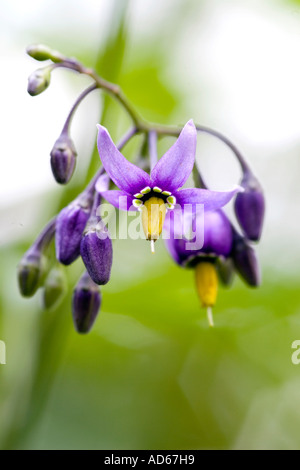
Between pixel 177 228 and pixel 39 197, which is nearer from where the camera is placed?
pixel 177 228

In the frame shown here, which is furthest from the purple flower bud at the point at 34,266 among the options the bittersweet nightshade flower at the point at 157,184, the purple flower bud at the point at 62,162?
the bittersweet nightshade flower at the point at 157,184

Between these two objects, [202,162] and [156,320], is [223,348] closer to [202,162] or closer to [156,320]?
[156,320]

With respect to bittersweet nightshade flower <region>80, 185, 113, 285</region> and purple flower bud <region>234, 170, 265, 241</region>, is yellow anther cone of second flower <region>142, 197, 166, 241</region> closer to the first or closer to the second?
bittersweet nightshade flower <region>80, 185, 113, 285</region>

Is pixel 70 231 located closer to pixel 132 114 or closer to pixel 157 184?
pixel 157 184

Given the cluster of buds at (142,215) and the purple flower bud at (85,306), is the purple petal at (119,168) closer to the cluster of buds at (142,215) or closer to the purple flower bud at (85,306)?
the cluster of buds at (142,215)

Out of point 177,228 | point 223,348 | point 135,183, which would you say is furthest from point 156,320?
point 135,183

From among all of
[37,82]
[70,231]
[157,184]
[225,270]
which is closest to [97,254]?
[70,231]
